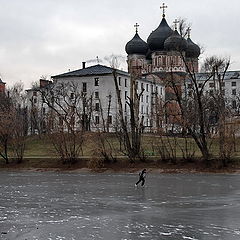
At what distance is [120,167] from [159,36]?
6279cm

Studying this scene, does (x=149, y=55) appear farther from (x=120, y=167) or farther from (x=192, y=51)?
(x=120, y=167)

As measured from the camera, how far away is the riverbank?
5488 centimetres

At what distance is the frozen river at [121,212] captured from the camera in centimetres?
1948

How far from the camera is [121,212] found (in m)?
24.7

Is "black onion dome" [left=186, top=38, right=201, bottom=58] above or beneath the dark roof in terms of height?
above

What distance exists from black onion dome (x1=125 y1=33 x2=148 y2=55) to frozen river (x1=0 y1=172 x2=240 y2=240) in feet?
279

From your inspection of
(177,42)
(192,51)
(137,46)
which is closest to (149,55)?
(137,46)

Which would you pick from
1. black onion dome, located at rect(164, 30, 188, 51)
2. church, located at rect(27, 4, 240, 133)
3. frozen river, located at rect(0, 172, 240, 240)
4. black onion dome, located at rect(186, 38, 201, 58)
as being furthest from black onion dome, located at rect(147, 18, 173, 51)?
frozen river, located at rect(0, 172, 240, 240)

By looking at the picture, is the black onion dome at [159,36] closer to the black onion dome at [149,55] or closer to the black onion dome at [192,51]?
the black onion dome at [149,55]

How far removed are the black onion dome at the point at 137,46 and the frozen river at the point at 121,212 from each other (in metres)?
84.9

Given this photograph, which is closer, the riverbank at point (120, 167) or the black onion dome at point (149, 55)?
the riverbank at point (120, 167)

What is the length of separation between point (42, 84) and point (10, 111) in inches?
1641

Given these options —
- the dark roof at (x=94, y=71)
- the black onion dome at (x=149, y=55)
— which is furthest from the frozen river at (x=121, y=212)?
the black onion dome at (x=149, y=55)

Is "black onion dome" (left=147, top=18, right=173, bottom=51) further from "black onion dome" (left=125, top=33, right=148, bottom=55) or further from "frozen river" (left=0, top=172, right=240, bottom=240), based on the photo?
"frozen river" (left=0, top=172, right=240, bottom=240)
